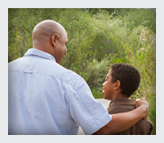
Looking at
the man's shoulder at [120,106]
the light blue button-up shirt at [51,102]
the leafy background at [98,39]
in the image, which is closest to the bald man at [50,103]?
the light blue button-up shirt at [51,102]

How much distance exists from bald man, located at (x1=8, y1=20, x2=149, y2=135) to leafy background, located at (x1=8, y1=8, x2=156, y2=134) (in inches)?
60.1

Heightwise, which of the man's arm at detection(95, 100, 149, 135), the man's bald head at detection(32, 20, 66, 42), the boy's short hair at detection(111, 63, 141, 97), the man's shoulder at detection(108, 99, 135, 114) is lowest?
the man's arm at detection(95, 100, 149, 135)

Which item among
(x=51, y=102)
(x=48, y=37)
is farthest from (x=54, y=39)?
(x=51, y=102)

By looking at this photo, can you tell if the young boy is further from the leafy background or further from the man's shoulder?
the leafy background

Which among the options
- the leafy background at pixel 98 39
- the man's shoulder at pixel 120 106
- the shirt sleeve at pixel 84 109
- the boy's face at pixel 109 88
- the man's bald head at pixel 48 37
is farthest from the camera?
the leafy background at pixel 98 39

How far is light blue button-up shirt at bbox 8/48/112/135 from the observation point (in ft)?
2.88

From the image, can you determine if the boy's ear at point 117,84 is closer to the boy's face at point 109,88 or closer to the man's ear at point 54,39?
the boy's face at point 109,88

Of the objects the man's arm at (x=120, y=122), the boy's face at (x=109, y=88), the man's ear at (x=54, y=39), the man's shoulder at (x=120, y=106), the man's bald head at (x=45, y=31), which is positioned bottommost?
the man's arm at (x=120, y=122)

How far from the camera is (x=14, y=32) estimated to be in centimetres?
320

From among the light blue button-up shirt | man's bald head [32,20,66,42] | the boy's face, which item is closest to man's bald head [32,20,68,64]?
man's bald head [32,20,66,42]

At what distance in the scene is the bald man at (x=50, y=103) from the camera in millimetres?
880

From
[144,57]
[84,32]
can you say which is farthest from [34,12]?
[144,57]

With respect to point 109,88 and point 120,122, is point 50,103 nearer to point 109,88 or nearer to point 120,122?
point 120,122

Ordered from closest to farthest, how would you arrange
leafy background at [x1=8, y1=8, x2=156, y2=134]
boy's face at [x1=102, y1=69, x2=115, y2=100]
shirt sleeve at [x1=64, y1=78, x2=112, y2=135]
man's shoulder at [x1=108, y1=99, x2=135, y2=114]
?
shirt sleeve at [x1=64, y1=78, x2=112, y2=135] → man's shoulder at [x1=108, y1=99, x2=135, y2=114] → boy's face at [x1=102, y1=69, x2=115, y2=100] → leafy background at [x1=8, y1=8, x2=156, y2=134]
